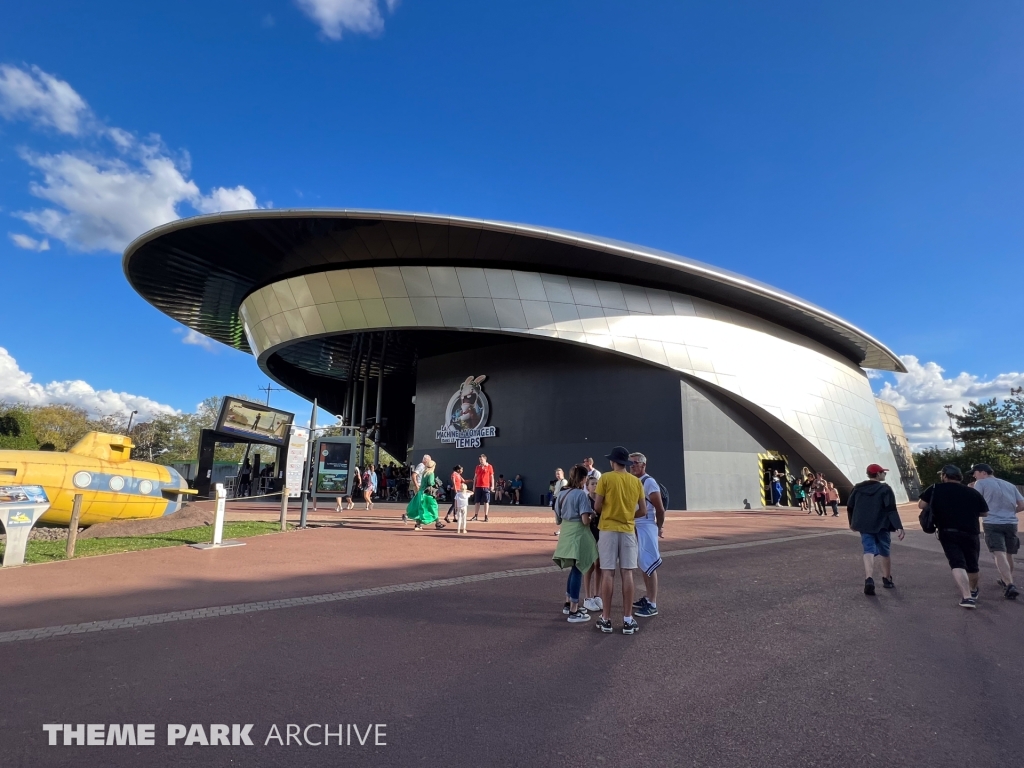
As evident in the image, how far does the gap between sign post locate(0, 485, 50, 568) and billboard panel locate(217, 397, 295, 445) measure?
1183cm

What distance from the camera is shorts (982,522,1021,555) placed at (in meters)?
6.81

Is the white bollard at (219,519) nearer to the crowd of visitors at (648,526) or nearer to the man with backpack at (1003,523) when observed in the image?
the crowd of visitors at (648,526)

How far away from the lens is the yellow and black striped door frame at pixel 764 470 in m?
24.1

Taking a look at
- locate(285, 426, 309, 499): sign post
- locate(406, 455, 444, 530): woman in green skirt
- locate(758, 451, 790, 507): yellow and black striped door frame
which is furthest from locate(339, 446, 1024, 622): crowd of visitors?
locate(758, 451, 790, 507): yellow and black striped door frame

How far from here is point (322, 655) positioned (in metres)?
4.48

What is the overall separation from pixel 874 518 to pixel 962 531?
863 mm

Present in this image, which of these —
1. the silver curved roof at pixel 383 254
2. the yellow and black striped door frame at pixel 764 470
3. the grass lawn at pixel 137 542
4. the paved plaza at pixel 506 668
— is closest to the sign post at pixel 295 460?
the grass lawn at pixel 137 542

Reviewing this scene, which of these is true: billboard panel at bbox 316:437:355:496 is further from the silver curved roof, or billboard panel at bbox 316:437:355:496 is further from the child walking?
the child walking

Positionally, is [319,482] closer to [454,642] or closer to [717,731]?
[454,642]

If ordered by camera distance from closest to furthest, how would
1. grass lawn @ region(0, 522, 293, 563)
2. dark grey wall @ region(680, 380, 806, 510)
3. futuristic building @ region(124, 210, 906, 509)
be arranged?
grass lawn @ region(0, 522, 293, 563)
futuristic building @ region(124, 210, 906, 509)
dark grey wall @ region(680, 380, 806, 510)

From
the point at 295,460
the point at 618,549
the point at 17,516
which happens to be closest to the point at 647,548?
the point at 618,549

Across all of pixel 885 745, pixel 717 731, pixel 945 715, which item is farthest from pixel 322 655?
pixel 945 715

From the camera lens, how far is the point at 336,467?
18.6m

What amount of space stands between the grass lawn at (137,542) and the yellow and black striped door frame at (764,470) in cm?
1995
